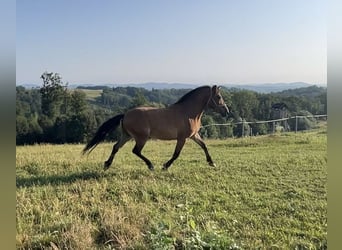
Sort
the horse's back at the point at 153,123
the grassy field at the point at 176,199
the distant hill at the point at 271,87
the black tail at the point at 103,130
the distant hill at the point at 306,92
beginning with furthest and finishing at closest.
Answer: the horse's back at the point at 153,123 < the black tail at the point at 103,130 < the distant hill at the point at 271,87 < the grassy field at the point at 176,199 < the distant hill at the point at 306,92

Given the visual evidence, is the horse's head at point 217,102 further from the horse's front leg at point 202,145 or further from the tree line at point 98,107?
the horse's front leg at point 202,145

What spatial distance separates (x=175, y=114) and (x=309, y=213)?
1566mm

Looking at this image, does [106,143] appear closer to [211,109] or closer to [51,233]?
[211,109]

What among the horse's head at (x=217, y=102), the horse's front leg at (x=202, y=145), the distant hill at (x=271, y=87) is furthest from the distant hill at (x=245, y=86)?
the horse's front leg at (x=202, y=145)

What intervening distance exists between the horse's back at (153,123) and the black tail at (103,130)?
102mm

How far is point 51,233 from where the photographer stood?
2236mm

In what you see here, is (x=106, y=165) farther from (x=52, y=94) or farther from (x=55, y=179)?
(x=52, y=94)

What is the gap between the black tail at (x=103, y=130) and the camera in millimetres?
3342

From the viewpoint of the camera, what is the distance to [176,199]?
2830mm

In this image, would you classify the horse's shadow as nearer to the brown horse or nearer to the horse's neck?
the brown horse

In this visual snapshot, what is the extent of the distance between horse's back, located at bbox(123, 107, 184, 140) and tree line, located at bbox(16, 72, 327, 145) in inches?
3.4

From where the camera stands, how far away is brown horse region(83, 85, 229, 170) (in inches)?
132

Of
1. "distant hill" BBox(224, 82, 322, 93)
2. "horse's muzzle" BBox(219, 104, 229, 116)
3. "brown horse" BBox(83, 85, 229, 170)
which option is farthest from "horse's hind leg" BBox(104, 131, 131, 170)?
"distant hill" BBox(224, 82, 322, 93)

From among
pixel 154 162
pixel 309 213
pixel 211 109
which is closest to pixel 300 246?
pixel 309 213
